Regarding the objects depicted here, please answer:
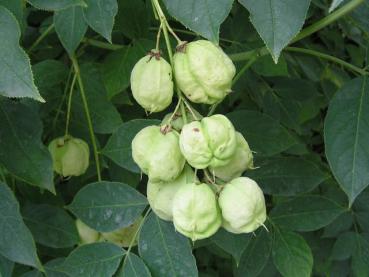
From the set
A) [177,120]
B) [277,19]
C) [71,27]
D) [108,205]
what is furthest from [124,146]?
[277,19]

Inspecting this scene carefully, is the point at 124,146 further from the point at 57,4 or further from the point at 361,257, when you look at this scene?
the point at 361,257

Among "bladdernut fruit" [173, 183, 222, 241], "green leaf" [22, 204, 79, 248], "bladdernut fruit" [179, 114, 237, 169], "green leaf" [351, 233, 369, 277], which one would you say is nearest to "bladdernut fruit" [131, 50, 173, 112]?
"bladdernut fruit" [179, 114, 237, 169]

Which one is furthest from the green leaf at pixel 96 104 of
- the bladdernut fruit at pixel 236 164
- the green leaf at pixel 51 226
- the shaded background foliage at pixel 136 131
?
the bladdernut fruit at pixel 236 164

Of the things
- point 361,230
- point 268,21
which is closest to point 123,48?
point 268,21

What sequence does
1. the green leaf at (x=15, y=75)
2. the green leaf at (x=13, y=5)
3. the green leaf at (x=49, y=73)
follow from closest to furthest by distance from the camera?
1. the green leaf at (x=15, y=75)
2. the green leaf at (x=13, y=5)
3. the green leaf at (x=49, y=73)

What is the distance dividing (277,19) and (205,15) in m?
0.15

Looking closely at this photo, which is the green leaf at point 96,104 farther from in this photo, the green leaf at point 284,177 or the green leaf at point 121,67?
the green leaf at point 284,177

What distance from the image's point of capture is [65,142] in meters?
2.07

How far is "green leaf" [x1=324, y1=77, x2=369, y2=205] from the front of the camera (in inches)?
62.0

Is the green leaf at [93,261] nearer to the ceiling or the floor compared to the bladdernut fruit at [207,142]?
nearer to the floor

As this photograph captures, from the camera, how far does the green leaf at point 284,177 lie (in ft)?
6.43

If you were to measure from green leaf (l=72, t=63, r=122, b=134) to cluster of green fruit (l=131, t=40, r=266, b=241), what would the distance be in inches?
28.4

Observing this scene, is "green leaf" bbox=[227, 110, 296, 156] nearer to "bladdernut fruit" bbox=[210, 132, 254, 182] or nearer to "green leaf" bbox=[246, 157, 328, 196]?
"green leaf" bbox=[246, 157, 328, 196]

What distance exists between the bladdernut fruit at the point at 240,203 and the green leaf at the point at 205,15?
0.32 metres
